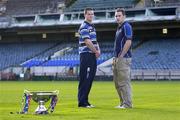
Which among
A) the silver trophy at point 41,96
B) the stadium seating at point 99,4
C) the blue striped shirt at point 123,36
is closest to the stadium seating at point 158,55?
the stadium seating at point 99,4

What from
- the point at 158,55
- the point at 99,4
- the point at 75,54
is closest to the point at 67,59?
the point at 75,54

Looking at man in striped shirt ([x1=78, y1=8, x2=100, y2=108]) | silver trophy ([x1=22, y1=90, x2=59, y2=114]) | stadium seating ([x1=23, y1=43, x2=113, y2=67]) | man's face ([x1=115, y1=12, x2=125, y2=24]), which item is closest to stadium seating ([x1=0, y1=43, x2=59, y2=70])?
stadium seating ([x1=23, y1=43, x2=113, y2=67])

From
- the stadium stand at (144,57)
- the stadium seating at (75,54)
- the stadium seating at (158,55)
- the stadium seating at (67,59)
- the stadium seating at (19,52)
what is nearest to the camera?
the stadium seating at (158,55)

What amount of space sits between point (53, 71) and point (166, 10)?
469 inches

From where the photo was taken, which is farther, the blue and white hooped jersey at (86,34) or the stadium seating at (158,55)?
the stadium seating at (158,55)

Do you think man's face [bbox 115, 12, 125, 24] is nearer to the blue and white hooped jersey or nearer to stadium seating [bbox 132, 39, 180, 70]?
the blue and white hooped jersey

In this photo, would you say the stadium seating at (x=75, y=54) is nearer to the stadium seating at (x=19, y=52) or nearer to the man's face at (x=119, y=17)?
the stadium seating at (x=19, y=52)

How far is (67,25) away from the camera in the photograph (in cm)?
5941

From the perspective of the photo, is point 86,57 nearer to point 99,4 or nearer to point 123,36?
point 123,36

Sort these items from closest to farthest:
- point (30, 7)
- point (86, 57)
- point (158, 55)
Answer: point (86, 57) → point (158, 55) → point (30, 7)

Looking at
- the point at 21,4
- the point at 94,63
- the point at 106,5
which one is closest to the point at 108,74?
the point at 106,5

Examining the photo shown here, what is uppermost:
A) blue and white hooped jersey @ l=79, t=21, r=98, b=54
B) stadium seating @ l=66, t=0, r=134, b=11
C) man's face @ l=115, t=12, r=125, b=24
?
man's face @ l=115, t=12, r=125, b=24

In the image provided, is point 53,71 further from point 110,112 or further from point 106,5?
point 110,112

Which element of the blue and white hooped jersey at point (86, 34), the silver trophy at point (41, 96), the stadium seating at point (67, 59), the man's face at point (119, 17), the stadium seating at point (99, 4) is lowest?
the stadium seating at point (67, 59)
